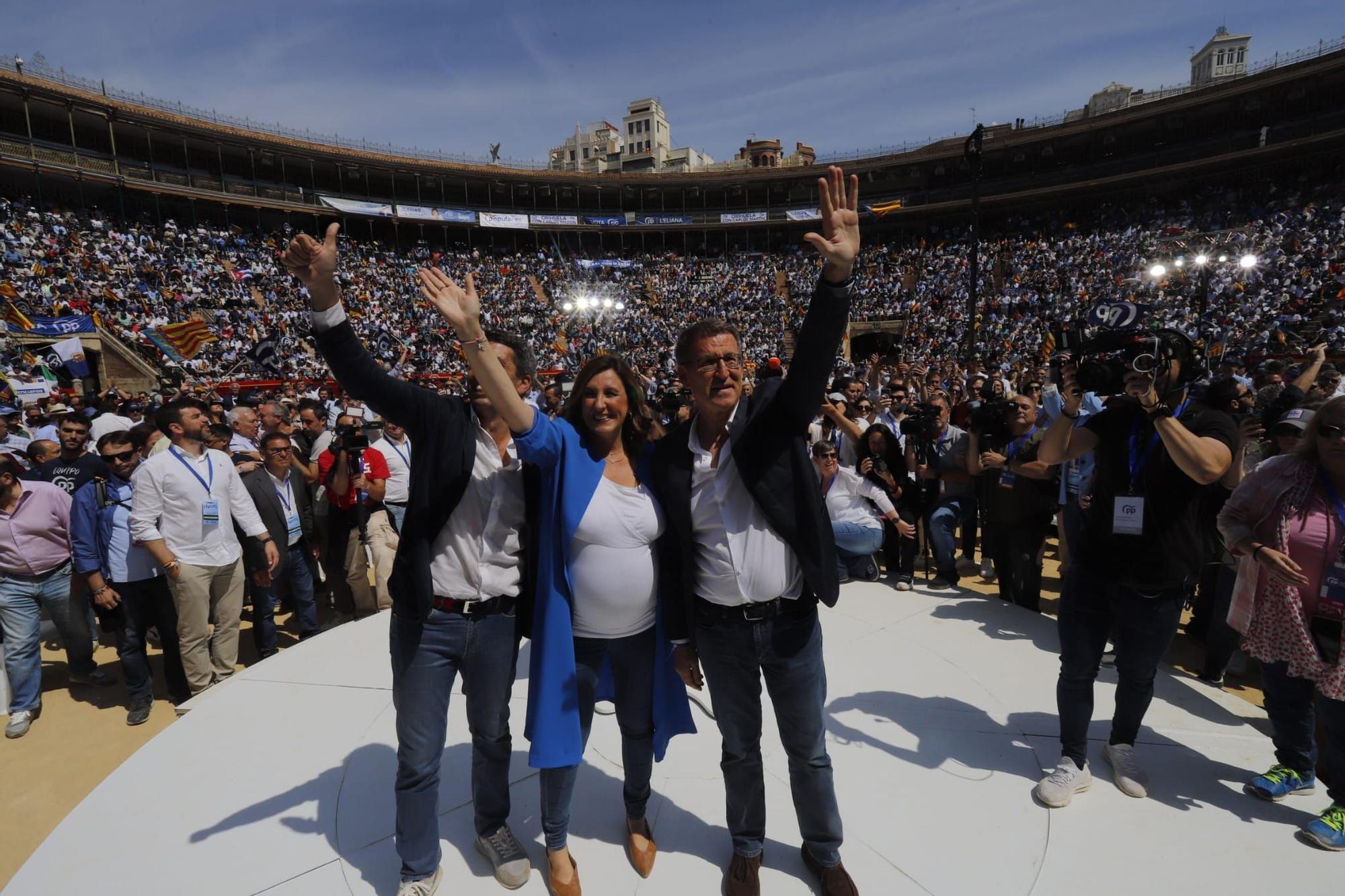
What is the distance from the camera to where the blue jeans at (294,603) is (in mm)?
4777

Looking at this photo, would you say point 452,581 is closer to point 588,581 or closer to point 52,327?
point 588,581

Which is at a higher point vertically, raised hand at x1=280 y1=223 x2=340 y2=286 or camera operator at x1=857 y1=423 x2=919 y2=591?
raised hand at x1=280 y1=223 x2=340 y2=286

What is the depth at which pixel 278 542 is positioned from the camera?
4777 millimetres

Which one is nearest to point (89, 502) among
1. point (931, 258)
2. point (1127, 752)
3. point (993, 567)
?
point (1127, 752)

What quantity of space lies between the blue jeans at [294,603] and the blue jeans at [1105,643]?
5.07 metres

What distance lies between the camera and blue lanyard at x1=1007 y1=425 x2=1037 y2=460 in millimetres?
5035

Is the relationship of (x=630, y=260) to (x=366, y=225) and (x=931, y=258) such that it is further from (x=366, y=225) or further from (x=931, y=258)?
(x=931, y=258)

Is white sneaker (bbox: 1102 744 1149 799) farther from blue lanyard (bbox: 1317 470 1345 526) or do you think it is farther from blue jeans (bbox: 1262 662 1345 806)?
blue lanyard (bbox: 1317 470 1345 526)

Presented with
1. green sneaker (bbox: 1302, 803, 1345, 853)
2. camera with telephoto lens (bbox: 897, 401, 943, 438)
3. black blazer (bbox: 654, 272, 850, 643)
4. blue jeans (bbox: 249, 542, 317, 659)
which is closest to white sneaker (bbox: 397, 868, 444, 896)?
black blazer (bbox: 654, 272, 850, 643)

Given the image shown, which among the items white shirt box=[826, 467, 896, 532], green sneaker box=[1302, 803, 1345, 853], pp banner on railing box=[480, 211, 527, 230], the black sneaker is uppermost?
pp banner on railing box=[480, 211, 527, 230]

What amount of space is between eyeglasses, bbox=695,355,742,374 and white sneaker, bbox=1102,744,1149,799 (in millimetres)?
2556

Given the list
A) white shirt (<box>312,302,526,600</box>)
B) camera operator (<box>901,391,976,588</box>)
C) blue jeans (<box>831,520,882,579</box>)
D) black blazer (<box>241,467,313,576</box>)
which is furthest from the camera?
camera operator (<box>901,391,976,588</box>)

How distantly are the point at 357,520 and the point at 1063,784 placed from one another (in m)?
5.05

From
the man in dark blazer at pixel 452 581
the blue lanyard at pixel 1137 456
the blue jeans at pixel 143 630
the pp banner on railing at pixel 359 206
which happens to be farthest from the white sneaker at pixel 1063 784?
the pp banner on railing at pixel 359 206
